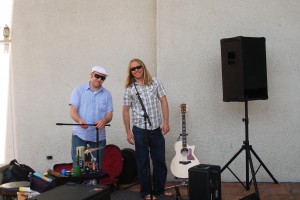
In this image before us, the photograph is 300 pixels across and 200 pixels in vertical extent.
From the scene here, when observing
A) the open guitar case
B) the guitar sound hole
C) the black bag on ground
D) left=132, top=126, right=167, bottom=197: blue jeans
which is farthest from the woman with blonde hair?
the black bag on ground

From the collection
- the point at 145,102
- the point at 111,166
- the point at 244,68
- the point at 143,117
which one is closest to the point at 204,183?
the point at 143,117

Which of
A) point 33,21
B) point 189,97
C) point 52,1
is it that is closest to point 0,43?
point 33,21

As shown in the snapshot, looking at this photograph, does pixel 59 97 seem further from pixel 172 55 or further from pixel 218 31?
pixel 218 31

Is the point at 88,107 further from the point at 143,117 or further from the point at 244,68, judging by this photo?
the point at 244,68

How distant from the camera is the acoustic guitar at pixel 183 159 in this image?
468 centimetres

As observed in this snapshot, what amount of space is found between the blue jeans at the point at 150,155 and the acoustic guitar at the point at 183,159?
296 mm

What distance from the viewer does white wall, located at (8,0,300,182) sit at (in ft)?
16.3

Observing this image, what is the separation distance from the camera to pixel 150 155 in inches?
178

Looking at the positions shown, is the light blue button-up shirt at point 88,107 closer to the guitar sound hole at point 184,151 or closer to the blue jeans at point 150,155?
the blue jeans at point 150,155

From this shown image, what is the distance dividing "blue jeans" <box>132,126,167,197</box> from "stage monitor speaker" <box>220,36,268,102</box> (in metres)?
0.90

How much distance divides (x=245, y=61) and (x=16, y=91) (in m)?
3.15

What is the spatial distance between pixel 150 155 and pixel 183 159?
0.45 metres

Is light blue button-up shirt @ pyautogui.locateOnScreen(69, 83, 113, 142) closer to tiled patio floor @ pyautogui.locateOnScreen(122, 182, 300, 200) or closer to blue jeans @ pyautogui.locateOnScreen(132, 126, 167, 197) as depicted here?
blue jeans @ pyautogui.locateOnScreen(132, 126, 167, 197)

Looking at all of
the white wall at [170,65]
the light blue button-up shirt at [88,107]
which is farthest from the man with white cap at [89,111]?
the white wall at [170,65]
